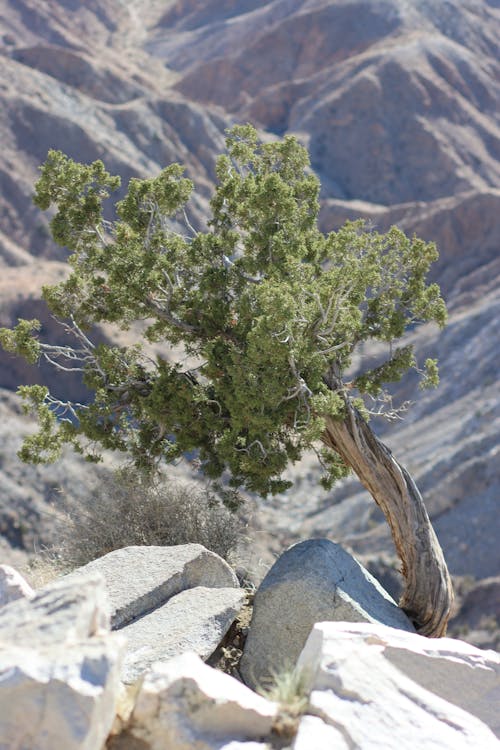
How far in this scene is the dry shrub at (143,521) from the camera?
34.7 ft

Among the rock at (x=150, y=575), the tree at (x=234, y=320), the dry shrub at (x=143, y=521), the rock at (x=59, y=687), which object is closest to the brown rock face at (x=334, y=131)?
the dry shrub at (x=143, y=521)

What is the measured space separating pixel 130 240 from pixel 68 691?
7.04 m

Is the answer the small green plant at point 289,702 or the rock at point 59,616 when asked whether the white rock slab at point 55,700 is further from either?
the small green plant at point 289,702

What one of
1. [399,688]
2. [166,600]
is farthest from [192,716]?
[166,600]

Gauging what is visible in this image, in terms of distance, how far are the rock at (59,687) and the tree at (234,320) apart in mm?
4703

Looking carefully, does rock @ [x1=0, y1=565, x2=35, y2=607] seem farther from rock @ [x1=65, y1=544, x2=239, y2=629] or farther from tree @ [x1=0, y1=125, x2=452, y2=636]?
tree @ [x1=0, y1=125, x2=452, y2=636]

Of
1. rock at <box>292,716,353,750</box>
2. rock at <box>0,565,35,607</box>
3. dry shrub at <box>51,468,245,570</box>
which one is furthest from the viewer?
dry shrub at <box>51,468,245,570</box>

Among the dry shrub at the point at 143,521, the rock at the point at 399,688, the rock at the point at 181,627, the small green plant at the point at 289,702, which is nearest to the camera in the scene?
the small green plant at the point at 289,702

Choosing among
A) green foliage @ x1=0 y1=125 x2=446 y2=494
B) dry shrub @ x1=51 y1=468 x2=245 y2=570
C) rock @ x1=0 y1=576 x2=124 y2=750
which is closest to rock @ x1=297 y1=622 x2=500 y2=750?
rock @ x1=0 y1=576 x2=124 y2=750

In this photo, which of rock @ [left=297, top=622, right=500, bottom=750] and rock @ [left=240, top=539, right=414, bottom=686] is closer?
rock @ [left=297, top=622, right=500, bottom=750]

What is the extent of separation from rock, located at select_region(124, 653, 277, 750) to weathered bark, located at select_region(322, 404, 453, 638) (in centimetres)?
533

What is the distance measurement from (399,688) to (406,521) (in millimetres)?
4829

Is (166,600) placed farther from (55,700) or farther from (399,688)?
(55,700)

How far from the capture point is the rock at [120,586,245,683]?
691cm
